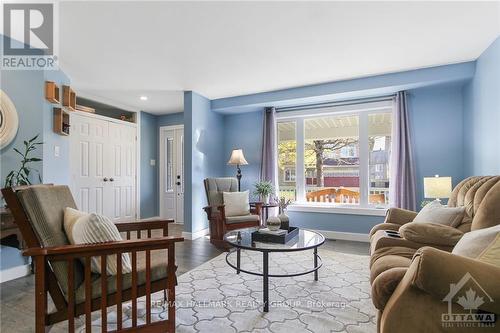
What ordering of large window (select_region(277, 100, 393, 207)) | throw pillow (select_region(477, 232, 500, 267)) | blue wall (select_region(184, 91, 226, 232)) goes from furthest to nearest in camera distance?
blue wall (select_region(184, 91, 226, 232)) → large window (select_region(277, 100, 393, 207)) → throw pillow (select_region(477, 232, 500, 267))

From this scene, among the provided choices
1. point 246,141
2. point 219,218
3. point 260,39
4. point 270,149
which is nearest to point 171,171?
point 246,141

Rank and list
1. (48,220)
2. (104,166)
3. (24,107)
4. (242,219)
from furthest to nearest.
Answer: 1. (104,166)
2. (242,219)
3. (24,107)
4. (48,220)

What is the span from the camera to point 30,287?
2.35 meters

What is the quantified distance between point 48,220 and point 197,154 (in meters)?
2.89

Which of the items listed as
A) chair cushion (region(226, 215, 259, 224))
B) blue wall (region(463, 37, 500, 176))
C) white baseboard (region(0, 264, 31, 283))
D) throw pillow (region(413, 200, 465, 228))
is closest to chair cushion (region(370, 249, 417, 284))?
throw pillow (region(413, 200, 465, 228))

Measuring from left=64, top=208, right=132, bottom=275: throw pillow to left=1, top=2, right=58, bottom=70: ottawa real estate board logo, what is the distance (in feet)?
5.74

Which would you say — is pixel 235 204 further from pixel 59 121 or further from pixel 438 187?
pixel 438 187

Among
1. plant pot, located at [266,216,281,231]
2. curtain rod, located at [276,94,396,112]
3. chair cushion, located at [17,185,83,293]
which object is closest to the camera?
chair cushion, located at [17,185,83,293]

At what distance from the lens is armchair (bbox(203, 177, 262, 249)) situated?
3412 mm

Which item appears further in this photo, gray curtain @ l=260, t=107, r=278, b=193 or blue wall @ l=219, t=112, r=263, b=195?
blue wall @ l=219, t=112, r=263, b=195

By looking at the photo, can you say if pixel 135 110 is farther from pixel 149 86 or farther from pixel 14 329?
pixel 14 329

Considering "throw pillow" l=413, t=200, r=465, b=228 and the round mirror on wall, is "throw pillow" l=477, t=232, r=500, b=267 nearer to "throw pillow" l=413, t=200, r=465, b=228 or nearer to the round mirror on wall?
"throw pillow" l=413, t=200, r=465, b=228

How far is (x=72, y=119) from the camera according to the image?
4.13 meters

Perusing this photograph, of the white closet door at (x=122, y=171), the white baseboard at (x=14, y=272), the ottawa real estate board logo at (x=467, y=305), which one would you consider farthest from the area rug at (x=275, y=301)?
the white closet door at (x=122, y=171)
